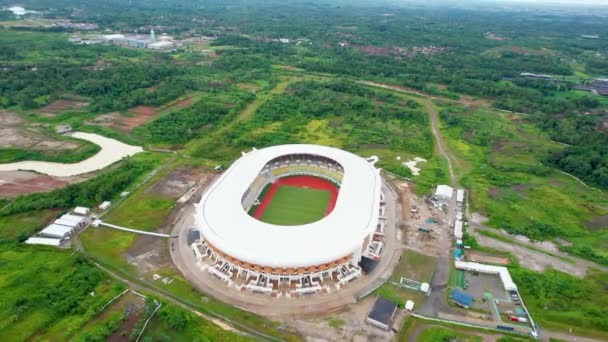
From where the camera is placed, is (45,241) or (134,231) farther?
(134,231)

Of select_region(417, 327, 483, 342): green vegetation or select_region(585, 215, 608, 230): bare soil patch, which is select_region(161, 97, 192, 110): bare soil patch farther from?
select_region(585, 215, 608, 230): bare soil patch

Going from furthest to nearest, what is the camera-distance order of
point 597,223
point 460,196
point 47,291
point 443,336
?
point 460,196
point 597,223
point 47,291
point 443,336

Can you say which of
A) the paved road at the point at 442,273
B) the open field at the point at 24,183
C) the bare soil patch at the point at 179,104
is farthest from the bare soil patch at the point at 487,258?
the bare soil patch at the point at 179,104

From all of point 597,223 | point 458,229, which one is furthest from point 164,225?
point 597,223

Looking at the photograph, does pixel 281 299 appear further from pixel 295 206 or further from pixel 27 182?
pixel 27 182

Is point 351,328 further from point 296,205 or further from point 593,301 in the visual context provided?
point 593,301

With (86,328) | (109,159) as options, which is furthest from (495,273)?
(109,159)
